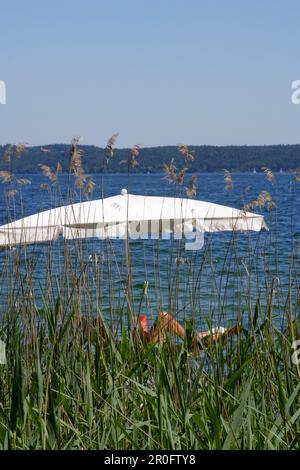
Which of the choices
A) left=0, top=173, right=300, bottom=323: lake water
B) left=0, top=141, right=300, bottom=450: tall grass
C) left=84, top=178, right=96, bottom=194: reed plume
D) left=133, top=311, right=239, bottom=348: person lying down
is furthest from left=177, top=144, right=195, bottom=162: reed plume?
left=133, top=311, right=239, bottom=348: person lying down

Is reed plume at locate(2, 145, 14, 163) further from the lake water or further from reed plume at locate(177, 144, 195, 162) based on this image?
reed plume at locate(177, 144, 195, 162)

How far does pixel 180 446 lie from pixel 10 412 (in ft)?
1.76

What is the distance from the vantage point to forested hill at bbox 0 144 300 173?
3.53 meters

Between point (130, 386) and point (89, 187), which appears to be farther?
point (89, 187)

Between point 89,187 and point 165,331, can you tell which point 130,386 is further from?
point 89,187

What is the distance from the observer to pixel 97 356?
9.95 ft

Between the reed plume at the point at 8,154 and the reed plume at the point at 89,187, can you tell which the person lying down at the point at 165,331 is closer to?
the reed plume at the point at 89,187

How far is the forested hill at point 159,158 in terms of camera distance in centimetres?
353

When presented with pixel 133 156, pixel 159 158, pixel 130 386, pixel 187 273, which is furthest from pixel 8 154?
pixel 159 158

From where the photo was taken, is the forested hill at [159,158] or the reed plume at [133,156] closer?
the reed plume at [133,156]

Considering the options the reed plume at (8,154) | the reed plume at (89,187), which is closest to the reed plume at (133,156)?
the reed plume at (89,187)

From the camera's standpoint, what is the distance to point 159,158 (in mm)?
8555

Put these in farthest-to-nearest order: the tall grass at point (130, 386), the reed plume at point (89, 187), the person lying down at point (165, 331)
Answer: the reed plume at point (89, 187)
the person lying down at point (165, 331)
the tall grass at point (130, 386)
